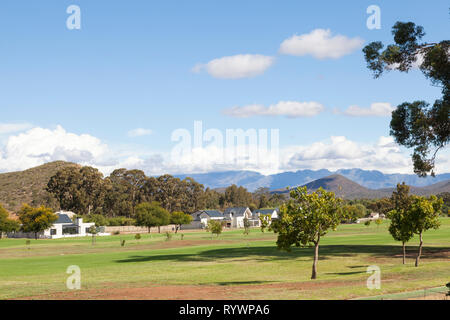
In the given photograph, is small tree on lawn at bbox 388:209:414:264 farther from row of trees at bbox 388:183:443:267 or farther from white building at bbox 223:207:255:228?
white building at bbox 223:207:255:228

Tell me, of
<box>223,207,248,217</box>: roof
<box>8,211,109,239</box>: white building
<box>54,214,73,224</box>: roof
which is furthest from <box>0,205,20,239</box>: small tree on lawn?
<box>223,207,248,217</box>: roof

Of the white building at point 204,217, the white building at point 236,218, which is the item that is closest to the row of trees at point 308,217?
the white building at point 204,217

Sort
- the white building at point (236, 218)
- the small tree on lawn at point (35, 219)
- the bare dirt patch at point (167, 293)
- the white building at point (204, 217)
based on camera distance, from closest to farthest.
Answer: the bare dirt patch at point (167, 293)
the small tree on lawn at point (35, 219)
the white building at point (204, 217)
the white building at point (236, 218)

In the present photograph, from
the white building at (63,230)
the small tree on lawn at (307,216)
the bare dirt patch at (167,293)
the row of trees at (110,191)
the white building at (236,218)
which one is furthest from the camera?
the white building at (236,218)

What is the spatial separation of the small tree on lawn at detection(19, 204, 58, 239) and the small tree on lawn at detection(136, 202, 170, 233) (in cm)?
2282

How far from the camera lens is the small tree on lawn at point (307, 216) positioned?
32281 millimetres

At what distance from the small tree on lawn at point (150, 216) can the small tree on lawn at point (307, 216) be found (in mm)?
105041

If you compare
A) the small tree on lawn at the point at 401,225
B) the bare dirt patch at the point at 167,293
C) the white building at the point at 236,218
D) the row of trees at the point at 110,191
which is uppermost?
the row of trees at the point at 110,191

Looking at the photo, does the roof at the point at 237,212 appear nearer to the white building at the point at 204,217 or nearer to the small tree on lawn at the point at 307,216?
the white building at the point at 204,217

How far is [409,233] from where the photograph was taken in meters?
40.6

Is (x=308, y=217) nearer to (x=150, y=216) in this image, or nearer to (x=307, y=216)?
(x=307, y=216)

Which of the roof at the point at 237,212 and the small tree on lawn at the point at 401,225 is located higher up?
the small tree on lawn at the point at 401,225
